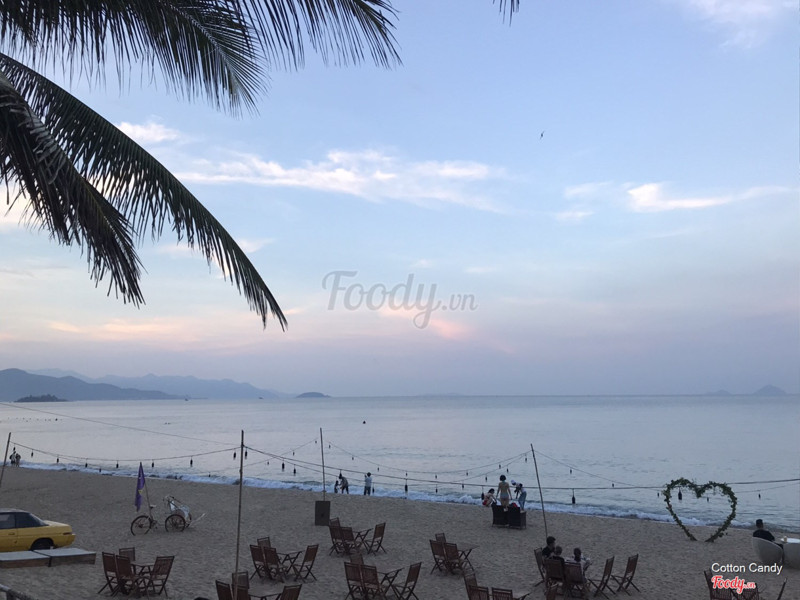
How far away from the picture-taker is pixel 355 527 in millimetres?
20000

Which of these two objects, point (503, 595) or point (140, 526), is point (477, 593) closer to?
point (503, 595)

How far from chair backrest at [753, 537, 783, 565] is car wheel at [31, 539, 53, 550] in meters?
16.1

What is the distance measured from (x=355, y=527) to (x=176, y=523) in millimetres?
5379

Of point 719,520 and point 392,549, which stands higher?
point 392,549

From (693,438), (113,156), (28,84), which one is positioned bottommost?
(693,438)

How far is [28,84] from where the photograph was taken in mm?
4496

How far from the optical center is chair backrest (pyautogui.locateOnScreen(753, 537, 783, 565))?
1429cm

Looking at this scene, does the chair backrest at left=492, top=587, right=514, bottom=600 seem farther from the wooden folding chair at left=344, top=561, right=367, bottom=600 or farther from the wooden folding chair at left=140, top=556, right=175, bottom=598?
the wooden folding chair at left=140, top=556, right=175, bottom=598

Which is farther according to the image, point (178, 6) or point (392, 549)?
point (392, 549)

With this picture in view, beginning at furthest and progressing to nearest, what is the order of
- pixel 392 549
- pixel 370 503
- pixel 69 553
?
pixel 370 503 < pixel 392 549 < pixel 69 553

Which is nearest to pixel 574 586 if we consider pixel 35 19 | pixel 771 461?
pixel 35 19

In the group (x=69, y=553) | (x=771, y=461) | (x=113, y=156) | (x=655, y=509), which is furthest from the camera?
(x=771, y=461)

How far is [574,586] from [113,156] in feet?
36.0

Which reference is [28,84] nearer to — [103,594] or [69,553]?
[103,594]
